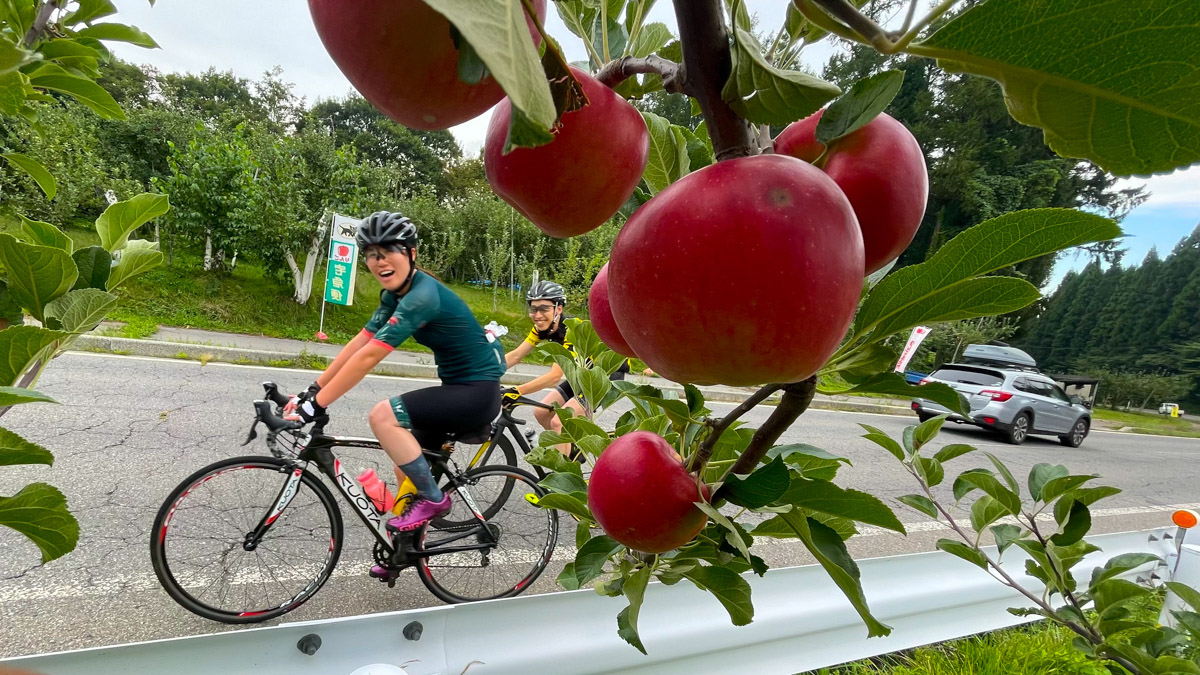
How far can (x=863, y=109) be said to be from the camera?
0.88ft

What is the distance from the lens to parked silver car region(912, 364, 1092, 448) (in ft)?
24.1

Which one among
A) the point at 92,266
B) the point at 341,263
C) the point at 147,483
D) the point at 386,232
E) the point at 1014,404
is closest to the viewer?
the point at 92,266

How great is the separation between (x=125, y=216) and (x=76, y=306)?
0.20 m

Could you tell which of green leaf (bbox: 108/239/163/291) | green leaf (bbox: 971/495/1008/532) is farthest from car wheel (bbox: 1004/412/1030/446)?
Result: green leaf (bbox: 108/239/163/291)

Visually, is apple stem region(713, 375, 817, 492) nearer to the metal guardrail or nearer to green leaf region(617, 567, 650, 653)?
green leaf region(617, 567, 650, 653)

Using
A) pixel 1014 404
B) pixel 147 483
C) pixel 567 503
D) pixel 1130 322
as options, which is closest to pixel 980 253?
pixel 567 503

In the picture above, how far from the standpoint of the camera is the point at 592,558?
58cm

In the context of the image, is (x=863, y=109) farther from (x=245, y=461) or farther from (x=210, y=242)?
(x=210, y=242)

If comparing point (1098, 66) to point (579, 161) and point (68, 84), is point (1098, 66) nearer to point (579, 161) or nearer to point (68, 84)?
point (579, 161)

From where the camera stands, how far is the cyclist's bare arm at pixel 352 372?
2199mm

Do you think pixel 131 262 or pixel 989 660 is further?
pixel 989 660

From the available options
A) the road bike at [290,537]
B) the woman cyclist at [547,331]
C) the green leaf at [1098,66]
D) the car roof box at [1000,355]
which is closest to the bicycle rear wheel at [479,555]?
the road bike at [290,537]

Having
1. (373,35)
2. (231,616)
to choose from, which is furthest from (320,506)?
(373,35)

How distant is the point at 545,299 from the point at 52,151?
30.6 feet
